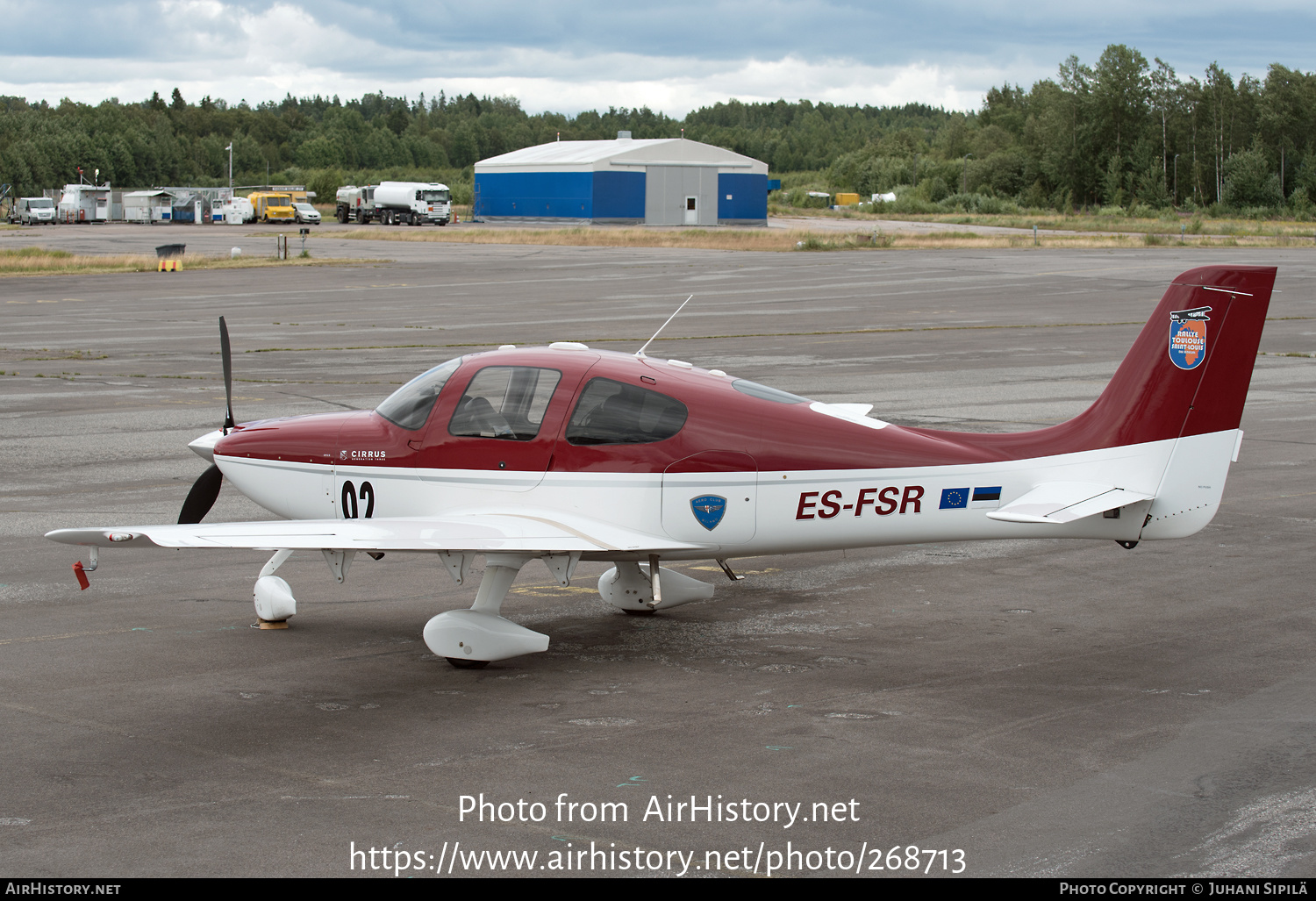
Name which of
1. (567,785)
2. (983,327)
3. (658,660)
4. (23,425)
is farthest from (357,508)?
(983,327)

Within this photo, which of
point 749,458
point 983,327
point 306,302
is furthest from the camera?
point 306,302

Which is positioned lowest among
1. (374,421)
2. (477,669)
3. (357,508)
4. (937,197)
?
(477,669)

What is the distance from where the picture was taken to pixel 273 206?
10644 centimetres

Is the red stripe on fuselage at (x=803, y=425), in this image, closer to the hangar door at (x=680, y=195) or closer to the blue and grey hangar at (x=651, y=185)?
the blue and grey hangar at (x=651, y=185)

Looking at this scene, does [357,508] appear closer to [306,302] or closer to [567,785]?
[567,785]

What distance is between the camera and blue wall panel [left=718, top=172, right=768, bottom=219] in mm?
99000

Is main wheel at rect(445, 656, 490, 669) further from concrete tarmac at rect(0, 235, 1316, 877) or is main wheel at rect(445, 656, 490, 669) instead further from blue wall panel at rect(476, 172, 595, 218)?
blue wall panel at rect(476, 172, 595, 218)

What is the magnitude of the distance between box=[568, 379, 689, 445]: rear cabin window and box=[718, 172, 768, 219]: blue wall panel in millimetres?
91551

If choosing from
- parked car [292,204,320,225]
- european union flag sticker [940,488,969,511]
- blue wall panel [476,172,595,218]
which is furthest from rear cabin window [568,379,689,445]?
parked car [292,204,320,225]

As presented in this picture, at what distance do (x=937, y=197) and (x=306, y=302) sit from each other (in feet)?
371

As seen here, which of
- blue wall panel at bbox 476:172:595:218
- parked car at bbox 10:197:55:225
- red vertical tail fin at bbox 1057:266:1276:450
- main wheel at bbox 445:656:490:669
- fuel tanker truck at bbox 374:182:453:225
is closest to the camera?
red vertical tail fin at bbox 1057:266:1276:450

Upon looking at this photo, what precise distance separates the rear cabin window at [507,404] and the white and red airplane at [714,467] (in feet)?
0.05

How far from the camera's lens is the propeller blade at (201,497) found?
1035 cm

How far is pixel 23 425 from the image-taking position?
781 inches
